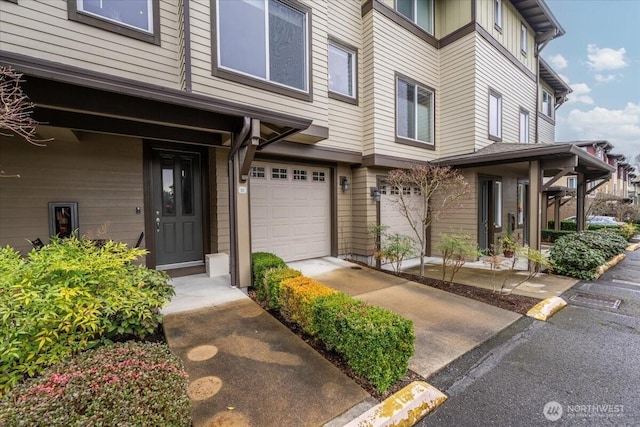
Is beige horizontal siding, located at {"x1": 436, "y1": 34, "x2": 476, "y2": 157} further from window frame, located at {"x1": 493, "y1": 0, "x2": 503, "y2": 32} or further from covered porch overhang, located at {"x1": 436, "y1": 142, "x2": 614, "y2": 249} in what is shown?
window frame, located at {"x1": 493, "y1": 0, "x2": 503, "y2": 32}

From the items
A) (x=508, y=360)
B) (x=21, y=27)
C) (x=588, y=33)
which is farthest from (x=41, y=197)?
(x=588, y=33)

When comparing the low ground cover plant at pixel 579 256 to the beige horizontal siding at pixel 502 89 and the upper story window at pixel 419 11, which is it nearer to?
the beige horizontal siding at pixel 502 89

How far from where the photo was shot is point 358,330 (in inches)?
98.9

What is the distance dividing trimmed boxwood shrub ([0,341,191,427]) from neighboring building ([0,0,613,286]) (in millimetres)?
2950

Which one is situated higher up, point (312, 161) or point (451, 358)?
point (312, 161)

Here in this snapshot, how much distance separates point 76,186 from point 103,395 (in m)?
4.45

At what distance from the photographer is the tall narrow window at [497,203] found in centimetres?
903

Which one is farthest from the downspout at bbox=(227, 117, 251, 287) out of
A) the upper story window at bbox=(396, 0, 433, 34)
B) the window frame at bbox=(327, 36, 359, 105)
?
the upper story window at bbox=(396, 0, 433, 34)

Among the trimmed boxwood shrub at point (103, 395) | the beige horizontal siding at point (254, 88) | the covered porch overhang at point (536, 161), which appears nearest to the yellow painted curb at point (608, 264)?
the covered porch overhang at point (536, 161)

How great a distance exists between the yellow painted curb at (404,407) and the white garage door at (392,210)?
17.6 ft

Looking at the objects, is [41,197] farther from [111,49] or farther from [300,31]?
[300,31]

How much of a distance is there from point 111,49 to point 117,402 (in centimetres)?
478

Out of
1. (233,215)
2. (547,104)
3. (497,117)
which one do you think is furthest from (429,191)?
(547,104)

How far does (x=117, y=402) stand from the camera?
1.54m
